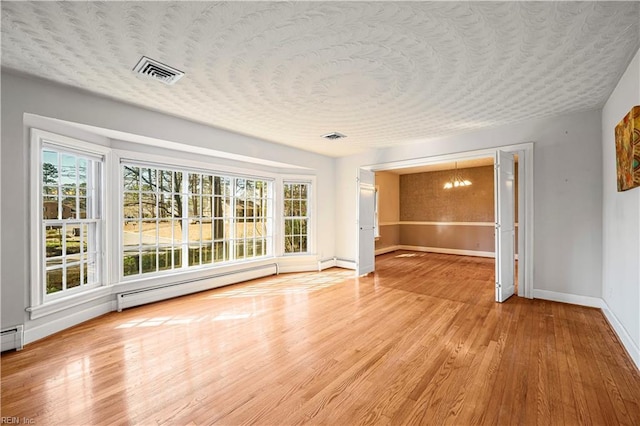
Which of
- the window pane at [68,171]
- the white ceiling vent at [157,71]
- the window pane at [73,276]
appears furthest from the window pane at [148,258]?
the white ceiling vent at [157,71]

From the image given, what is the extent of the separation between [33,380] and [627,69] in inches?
222

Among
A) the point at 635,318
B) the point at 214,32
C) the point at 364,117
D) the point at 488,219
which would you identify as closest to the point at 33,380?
the point at 214,32

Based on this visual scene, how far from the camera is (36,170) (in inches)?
108

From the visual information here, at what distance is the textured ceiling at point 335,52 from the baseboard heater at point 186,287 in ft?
8.18

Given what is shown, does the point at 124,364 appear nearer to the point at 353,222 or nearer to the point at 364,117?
the point at 364,117

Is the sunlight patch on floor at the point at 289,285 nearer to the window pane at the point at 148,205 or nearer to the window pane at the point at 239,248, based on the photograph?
the window pane at the point at 239,248

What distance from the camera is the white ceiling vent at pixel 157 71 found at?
2332 mm

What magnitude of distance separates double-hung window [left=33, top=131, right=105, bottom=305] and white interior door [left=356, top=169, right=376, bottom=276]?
4069mm

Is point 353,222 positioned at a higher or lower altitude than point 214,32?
lower

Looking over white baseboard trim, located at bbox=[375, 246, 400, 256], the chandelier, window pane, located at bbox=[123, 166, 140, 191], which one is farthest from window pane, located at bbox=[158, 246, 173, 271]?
the chandelier

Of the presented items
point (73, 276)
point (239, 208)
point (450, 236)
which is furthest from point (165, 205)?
point (450, 236)

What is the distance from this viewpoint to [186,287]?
4293 millimetres

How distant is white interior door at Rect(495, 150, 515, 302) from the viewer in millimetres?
3869

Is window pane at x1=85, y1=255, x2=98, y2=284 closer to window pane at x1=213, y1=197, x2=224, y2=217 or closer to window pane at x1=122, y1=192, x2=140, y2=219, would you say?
window pane at x1=122, y1=192, x2=140, y2=219
